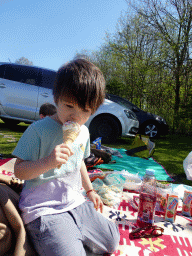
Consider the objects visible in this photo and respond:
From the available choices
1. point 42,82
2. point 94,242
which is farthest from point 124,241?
point 42,82

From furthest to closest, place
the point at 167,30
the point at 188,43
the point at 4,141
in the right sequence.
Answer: the point at 167,30, the point at 188,43, the point at 4,141

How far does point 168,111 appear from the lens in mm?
12367

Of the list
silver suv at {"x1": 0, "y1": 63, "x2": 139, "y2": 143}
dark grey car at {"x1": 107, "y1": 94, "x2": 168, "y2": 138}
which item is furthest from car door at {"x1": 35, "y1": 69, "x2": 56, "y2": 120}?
dark grey car at {"x1": 107, "y1": 94, "x2": 168, "y2": 138}

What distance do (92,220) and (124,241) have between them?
0.45m

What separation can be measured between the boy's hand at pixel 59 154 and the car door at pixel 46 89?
5014mm

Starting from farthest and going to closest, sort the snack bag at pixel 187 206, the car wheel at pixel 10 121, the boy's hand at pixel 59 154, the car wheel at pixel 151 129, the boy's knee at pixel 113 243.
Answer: the car wheel at pixel 151 129 → the car wheel at pixel 10 121 → the snack bag at pixel 187 206 → the boy's knee at pixel 113 243 → the boy's hand at pixel 59 154

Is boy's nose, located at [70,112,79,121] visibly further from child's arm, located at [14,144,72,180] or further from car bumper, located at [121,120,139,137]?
car bumper, located at [121,120,139,137]

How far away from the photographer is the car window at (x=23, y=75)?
6305mm

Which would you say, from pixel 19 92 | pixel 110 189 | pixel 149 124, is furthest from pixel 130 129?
pixel 110 189

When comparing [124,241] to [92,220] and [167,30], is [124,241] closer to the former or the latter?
[92,220]

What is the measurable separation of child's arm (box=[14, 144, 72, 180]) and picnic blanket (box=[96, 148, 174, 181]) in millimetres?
2803

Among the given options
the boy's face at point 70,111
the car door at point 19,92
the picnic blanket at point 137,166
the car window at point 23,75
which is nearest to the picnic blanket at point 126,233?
the boy's face at point 70,111

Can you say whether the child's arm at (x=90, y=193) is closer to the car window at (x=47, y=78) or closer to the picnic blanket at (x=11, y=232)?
the picnic blanket at (x=11, y=232)

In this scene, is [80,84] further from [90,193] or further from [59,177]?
[90,193]
